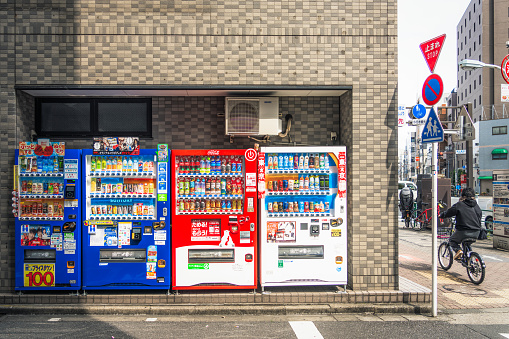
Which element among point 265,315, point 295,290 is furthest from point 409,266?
point 265,315

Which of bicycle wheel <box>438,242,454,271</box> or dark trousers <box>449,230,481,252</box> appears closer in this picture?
dark trousers <box>449,230,481,252</box>

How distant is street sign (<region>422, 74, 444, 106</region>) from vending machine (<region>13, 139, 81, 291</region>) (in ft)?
21.4

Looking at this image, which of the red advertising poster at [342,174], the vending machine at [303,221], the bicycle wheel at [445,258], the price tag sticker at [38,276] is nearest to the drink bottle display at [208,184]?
the vending machine at [303,221]

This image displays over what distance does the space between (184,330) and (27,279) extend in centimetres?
327

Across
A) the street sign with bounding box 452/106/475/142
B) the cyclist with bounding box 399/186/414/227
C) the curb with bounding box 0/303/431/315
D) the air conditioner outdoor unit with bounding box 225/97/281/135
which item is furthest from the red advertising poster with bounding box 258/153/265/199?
the street sign with bounding box 452/106/475/142

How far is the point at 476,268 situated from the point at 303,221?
179 inches

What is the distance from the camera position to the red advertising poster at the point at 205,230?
22.2ft

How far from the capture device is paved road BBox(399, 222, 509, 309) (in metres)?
7.11

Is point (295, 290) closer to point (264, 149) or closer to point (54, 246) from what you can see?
point (264, 149)

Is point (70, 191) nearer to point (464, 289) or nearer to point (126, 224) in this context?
point (126, 224)

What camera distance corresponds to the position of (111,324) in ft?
19.1

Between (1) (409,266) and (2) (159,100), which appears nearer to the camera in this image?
(2) (159,100)

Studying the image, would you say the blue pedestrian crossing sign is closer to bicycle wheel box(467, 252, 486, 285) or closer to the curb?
the curb

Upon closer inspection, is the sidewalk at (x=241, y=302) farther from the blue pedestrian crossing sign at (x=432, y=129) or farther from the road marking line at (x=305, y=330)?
the blue pedestrian crossing sign at (x=432, y=129)
